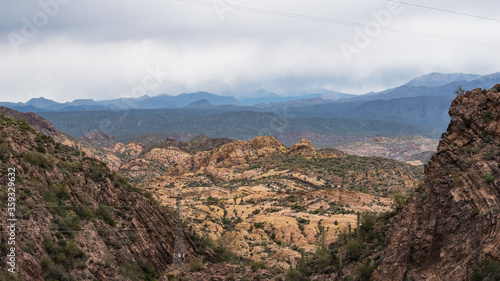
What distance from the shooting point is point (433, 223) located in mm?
25016

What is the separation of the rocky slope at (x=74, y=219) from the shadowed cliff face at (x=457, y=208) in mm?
16891

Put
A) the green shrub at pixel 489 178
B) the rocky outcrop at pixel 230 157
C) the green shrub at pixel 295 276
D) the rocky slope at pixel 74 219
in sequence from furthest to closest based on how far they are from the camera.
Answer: the rocky outcrop at pixel 230 157 < the green shrub at pixel 295 276 < the rocky slope at pixel 74 219 < the green shrub at pixel 489 178

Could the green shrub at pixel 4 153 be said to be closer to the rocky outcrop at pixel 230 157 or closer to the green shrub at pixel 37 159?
the green shrub at pixel 37 159

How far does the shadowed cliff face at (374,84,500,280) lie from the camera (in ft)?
71.1

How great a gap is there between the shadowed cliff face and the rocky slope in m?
16.9

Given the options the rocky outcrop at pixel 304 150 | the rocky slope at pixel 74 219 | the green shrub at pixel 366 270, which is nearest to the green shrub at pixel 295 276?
the green shrub at pixel 366 270

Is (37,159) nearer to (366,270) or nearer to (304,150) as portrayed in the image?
(366,270)

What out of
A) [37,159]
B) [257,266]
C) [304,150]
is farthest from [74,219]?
[304,150]

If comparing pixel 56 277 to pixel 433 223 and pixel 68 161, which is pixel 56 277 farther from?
pixel 433 223

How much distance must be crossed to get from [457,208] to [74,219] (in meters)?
22.8

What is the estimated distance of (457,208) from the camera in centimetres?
2383

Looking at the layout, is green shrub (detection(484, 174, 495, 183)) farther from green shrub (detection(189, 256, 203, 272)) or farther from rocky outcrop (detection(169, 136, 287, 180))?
rocky outcrop (detection(169, 136, 287, 180))

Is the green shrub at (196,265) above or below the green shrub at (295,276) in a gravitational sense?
below

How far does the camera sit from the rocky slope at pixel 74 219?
81.4ft
